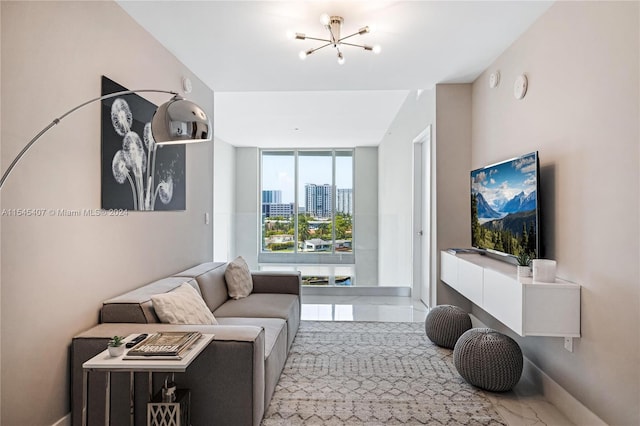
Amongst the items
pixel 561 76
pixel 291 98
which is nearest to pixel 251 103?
pixel 291 98

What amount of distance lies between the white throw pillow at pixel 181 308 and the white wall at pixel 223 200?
10.8 feet

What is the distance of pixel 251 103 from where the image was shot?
539 centimetres

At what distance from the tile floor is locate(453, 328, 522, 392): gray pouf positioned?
11cm

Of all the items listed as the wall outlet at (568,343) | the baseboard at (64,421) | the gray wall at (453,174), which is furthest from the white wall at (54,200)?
the gray wall at (453,174)

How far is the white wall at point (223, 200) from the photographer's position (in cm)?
586

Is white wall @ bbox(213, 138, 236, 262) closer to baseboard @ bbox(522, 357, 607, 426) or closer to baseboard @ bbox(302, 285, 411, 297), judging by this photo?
baseboard @ bbox(302, 285, 411, 297)

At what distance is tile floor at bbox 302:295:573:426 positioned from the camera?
2.36 metres

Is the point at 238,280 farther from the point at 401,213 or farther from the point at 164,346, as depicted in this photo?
the point at 401,213

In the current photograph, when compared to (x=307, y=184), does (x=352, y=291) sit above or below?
below

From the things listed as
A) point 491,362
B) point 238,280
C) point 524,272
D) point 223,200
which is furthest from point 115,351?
point 223,200

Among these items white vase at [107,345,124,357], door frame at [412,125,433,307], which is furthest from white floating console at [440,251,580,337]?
door frame at [412,125,433,307]

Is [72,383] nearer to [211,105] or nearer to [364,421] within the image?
[364,421]

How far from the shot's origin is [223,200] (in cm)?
831

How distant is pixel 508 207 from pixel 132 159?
2753 mm
